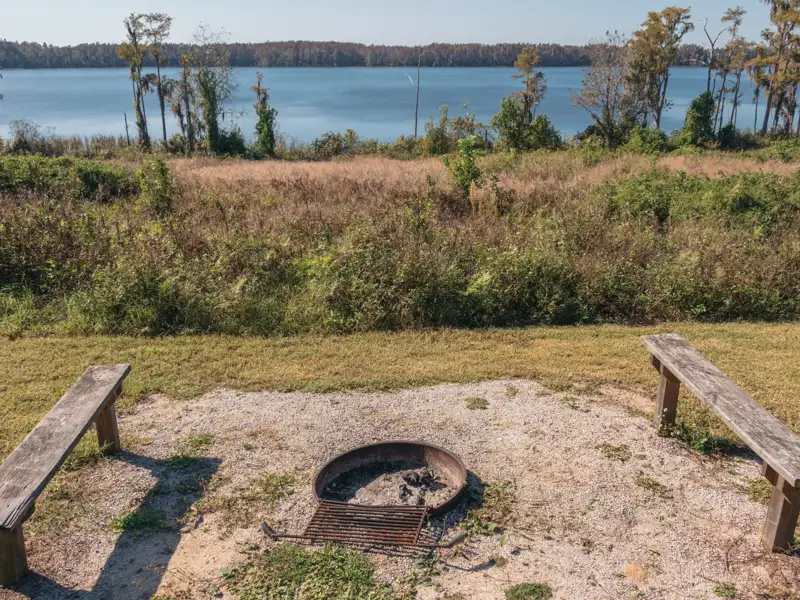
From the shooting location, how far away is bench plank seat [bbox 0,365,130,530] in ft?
11.0

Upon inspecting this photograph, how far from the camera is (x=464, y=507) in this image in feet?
13.7

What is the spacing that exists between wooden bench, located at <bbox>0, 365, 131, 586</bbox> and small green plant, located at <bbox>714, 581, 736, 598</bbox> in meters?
3.56

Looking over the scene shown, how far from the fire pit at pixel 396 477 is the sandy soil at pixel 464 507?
0.19 m

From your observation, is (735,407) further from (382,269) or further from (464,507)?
(382,269)

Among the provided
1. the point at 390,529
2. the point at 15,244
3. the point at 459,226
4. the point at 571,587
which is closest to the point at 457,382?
the point at 390,529

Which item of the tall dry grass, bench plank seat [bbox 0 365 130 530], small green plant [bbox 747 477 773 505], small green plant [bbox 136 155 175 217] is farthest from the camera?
small green plant [bbox 136 155 175 217]

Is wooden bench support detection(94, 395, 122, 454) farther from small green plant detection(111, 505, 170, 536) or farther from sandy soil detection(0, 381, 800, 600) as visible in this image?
small green plant detection(111, 505, 170, 536)

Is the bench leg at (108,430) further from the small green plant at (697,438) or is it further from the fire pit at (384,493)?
the small green plant at (697,438)

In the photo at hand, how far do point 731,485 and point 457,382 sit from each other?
245 cm

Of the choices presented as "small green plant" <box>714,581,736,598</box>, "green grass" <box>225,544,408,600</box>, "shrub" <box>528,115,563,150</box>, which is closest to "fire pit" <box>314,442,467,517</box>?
"green grass" <box>225,544,408,600</box>

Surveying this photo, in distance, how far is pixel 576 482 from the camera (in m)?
4.44

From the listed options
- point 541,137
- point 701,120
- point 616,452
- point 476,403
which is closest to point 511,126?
point 541,137

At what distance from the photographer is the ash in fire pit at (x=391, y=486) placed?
4.29m

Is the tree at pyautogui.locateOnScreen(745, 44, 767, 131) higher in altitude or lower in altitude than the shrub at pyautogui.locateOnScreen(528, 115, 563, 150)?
higher
